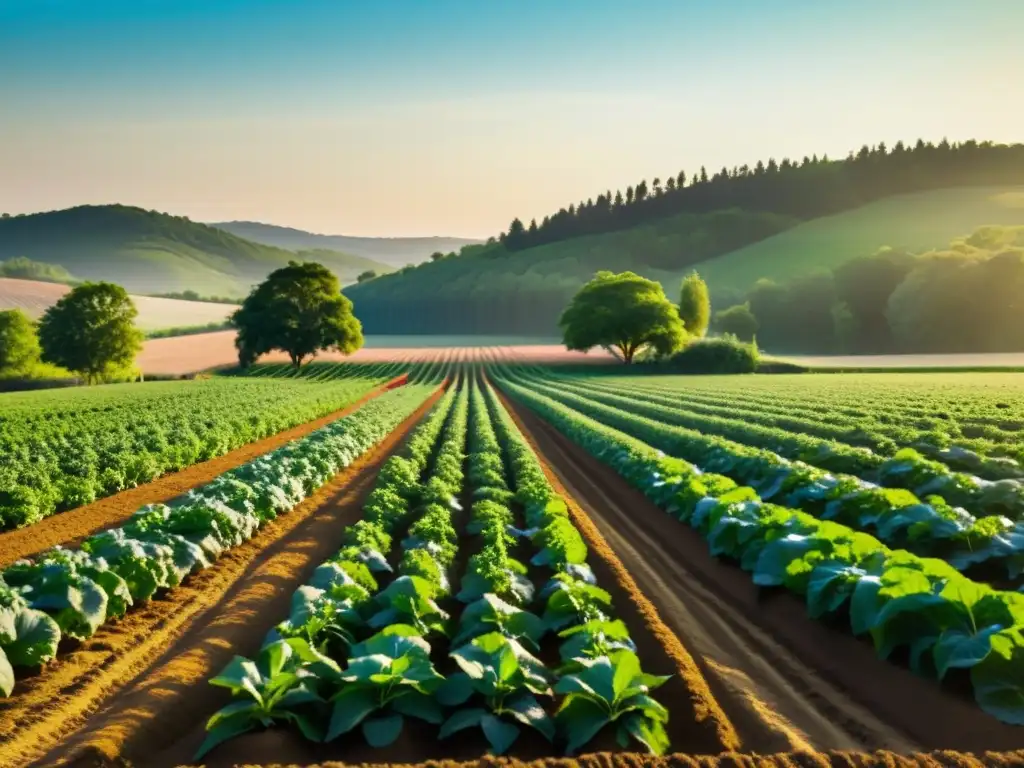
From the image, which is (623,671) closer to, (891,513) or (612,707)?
(612,707)

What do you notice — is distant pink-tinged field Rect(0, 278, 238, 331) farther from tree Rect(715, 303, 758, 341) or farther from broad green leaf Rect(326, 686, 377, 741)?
broad green leaf Rect(326, 686, 377, 741)

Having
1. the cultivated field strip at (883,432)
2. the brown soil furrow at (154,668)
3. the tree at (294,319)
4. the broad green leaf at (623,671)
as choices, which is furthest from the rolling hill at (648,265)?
the broad green leaf at (623,671)

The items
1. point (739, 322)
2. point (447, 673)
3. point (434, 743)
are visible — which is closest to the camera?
point (434, 743)

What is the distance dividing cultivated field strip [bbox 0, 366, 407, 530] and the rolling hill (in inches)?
5006

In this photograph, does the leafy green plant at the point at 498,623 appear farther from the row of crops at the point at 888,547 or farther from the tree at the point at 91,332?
the tree at the point at 91,332

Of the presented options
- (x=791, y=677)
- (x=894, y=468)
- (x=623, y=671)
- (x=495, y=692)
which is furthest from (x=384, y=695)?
(x=894, y=468)

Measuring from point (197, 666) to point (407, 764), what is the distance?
281 centimetres

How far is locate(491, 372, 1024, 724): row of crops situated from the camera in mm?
5863

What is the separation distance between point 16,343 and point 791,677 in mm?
88812

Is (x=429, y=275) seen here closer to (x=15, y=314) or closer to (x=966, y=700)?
(x=15, y=314)

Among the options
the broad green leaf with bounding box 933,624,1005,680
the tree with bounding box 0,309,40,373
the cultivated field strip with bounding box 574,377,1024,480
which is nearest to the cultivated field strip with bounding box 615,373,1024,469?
the cultivated field strip with bounding box 574,377,1024,480

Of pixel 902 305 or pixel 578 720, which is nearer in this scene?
pixel 578 720

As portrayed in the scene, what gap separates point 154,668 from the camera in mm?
6902

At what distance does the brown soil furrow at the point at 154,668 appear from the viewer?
5.39m
